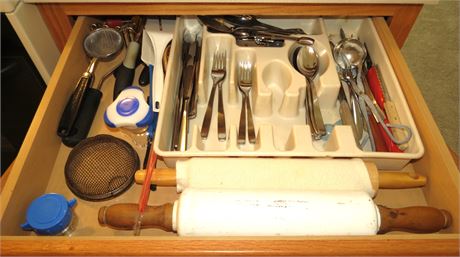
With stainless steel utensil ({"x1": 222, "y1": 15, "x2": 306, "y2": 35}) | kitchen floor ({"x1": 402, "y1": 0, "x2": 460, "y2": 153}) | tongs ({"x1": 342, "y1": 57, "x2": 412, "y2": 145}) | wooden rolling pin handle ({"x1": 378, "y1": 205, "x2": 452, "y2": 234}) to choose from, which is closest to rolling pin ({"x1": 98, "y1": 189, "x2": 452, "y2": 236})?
wooden rolling pin handle ({"x1": 378, "y1": 205, "x2": 452, "y2": 234})

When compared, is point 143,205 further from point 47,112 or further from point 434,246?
point 434,246

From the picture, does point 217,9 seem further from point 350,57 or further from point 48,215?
point 48,215

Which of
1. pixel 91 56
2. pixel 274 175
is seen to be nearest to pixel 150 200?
pixel 274 175

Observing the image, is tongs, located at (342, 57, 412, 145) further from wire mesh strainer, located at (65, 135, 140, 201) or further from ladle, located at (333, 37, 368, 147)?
wire mesh strainer, located at (65, 135, 140, 201)

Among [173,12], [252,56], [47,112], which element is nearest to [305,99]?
[252,56]

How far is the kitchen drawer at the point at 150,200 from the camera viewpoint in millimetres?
376

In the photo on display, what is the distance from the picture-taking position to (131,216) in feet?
1.42

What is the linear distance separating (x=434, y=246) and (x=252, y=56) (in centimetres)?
41

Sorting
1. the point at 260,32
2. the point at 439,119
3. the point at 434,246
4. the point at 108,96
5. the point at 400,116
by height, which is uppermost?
the point at 439,119

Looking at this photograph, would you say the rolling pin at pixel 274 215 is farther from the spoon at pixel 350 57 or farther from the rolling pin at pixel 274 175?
the spoon at pixel 350 57

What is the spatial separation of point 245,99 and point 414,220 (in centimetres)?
32

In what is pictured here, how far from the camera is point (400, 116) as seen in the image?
21.6 inches

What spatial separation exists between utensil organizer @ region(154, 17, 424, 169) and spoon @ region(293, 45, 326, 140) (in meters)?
0.01

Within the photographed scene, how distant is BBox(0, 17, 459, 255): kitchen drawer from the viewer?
38 centimetres
